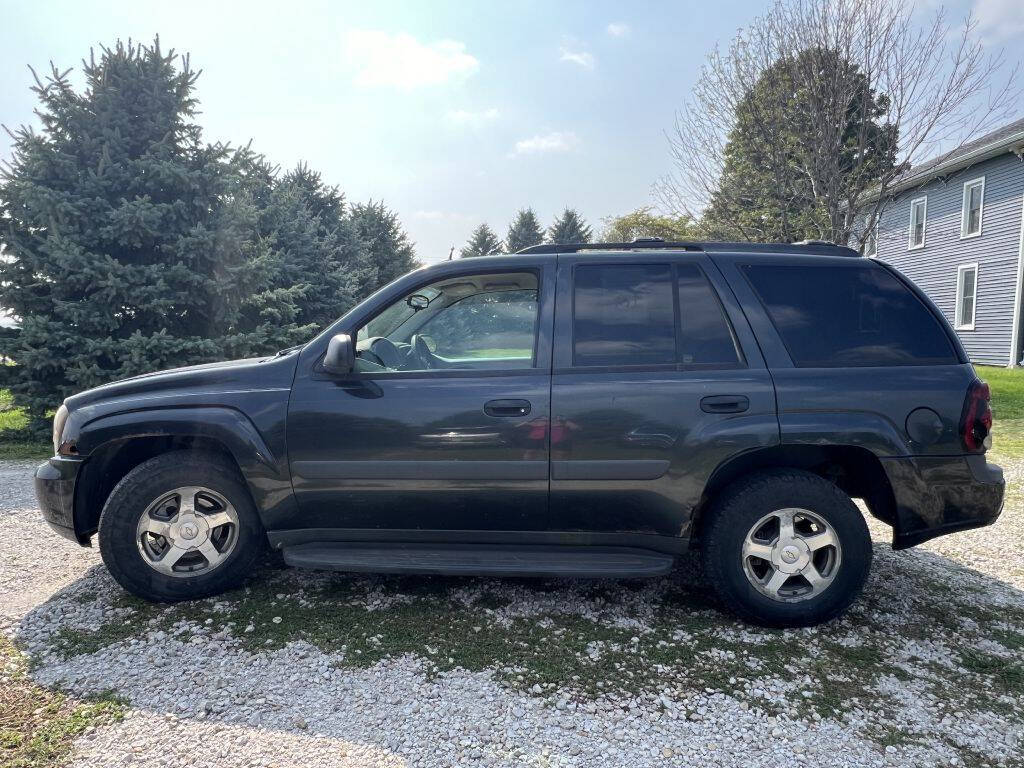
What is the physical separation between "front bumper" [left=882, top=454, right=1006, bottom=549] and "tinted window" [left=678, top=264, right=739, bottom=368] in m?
0.93

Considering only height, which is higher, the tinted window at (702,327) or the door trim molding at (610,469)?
the tinted window at (702,327)

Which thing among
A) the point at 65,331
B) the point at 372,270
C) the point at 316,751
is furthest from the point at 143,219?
the point at 372,270

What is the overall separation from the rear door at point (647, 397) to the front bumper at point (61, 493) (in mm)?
2559

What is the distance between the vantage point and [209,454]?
323cm

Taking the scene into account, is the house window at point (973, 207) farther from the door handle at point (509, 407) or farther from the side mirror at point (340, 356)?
the side mirror at point (340, 356)

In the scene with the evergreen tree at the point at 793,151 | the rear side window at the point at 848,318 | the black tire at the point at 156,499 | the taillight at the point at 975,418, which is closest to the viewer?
the taillight at the point at 975,418

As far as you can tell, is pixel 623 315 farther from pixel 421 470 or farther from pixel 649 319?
pixel 421 470

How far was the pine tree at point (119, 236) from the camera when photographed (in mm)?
7781

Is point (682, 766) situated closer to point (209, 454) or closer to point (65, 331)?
point (209, 454)

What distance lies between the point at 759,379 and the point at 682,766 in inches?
67.6

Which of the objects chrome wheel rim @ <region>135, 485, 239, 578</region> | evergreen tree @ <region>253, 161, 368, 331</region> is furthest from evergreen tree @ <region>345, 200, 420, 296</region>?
chrome wheel rim @ <region>135, 485, 239, 578</region>

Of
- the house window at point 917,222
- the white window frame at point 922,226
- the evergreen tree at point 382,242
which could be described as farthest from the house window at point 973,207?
the evergreen tree at point 382,242

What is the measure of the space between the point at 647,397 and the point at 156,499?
258 cm

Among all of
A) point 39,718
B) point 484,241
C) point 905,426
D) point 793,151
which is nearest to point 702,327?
point 905,426
